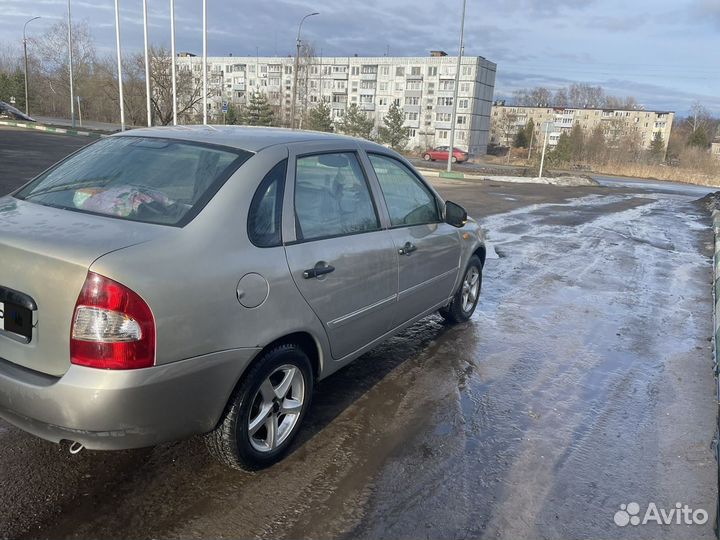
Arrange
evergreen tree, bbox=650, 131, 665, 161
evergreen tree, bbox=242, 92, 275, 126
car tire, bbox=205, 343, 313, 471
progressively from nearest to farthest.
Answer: car tire, bbox=205, 343, 313, 471 → evergreen tree, bbox=242, 92, 275, 126 → evergreen tree, bbox=650, 131, 665, 161

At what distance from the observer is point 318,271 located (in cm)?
312

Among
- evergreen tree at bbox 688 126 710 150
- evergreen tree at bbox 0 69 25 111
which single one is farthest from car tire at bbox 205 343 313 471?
evergreen tree at bbox 688 126 710 150

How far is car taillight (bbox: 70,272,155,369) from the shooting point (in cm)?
228

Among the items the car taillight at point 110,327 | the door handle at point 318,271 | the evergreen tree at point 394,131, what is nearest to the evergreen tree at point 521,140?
the evergreen tree at point 394,131

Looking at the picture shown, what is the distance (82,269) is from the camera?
2.29 metres

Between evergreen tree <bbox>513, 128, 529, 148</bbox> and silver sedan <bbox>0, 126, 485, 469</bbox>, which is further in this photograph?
evergreen tree <bbox>513, 128, 529, 148</bbox>

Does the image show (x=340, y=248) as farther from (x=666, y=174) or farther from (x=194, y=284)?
(x=666, y=174)

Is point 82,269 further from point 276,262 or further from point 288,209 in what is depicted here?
point 288,209

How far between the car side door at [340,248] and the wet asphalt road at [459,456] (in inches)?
25.8

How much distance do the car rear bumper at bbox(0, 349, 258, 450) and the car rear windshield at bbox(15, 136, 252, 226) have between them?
2.43 ft

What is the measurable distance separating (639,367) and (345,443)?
9.73 feet

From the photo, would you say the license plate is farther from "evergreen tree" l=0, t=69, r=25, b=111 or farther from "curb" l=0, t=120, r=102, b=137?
"evergreen tree" l=0, t=69, r=25, b=111

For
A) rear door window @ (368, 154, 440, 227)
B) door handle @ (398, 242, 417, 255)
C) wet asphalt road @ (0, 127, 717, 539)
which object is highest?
rear door window @ (368, 154, 440, 227)

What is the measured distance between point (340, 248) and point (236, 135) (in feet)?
3.11
